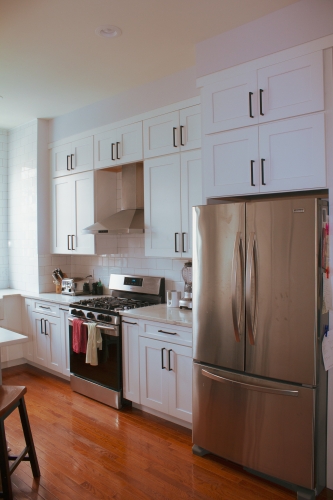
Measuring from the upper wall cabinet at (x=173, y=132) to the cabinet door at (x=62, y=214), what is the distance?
139 cm

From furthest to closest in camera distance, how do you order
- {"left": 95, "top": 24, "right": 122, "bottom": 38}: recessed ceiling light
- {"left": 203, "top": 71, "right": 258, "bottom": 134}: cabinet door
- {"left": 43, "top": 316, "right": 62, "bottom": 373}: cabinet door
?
{"left": 43, "top": 316, "right": 62, "bottom": 373}: cabinet door
{"left": 95, "top": 24, "right": 122, "bottom": 38}: recessed ceiling light
{"left": 203, "top": 71, "right": 258, "bottom": 134}: cabinet door

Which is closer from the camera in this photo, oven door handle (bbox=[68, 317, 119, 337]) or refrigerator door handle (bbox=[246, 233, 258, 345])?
refrigerator door handle (bbox=[246, 233, 258, 345])

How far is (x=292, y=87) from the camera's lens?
2.56 m

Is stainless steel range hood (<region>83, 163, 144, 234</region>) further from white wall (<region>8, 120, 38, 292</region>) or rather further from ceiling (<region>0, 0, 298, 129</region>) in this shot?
white wall (<region>8, 120, 38, 292</region>)

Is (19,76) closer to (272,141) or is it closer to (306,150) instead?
(272,141)

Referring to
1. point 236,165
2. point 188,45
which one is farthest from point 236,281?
point 188,45

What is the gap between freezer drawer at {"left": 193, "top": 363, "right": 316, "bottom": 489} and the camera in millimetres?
2406

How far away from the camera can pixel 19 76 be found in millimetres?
3754

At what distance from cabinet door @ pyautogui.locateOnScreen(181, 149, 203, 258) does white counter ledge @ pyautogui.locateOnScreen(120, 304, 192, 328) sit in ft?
1.67

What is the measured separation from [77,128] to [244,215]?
113 inches

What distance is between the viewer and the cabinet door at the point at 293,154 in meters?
2.46

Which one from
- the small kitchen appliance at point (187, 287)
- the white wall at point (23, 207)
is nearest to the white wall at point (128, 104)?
the white wall at point (23, 207)

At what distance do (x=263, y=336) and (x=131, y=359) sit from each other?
1492 mm

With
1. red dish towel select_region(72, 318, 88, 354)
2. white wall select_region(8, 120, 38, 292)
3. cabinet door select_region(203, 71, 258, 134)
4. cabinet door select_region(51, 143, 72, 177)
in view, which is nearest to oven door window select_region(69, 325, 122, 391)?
red dish towel select_region(72, 318, 88, 354)
